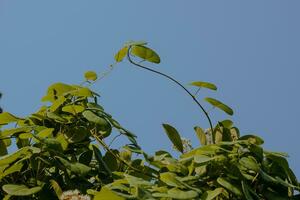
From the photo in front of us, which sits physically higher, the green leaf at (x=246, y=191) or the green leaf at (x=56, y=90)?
the green leaf at (x=56, y=90)

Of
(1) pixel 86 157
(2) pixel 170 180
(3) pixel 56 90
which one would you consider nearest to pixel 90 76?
(3) pixel 56 90

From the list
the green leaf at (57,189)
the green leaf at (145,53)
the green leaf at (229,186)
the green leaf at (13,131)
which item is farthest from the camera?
the green leaf at (145,53)

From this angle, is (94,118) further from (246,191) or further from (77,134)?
(246,191)

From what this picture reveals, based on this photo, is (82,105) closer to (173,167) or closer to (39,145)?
(39,145)

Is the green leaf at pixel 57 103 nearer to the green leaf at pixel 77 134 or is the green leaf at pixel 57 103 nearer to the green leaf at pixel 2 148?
the green leaf at pixel 77 134

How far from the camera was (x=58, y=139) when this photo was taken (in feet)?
7.52

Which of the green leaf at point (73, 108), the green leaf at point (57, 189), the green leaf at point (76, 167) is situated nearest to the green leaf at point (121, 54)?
the green leaf at point (73, 108)

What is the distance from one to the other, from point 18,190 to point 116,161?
0.41 meters

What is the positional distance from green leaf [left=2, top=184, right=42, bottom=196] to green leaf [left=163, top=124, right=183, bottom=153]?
1.82 feet

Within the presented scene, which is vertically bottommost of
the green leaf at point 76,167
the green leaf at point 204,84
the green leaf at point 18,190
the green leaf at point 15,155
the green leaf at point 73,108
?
the green leaf at point 18,190

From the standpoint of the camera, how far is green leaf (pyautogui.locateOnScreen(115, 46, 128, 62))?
2422 millimetres

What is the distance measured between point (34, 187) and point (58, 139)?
20 cm

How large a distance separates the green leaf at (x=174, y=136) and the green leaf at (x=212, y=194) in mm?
444

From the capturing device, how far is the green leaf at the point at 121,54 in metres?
2.42
